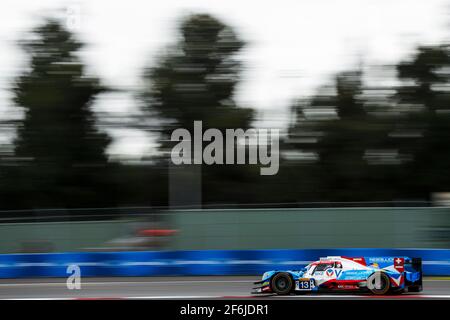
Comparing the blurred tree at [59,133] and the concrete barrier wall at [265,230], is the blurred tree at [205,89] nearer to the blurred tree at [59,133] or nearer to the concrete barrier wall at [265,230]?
the blurred tree at [59,133]

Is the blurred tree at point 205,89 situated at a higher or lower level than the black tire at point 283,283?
higher

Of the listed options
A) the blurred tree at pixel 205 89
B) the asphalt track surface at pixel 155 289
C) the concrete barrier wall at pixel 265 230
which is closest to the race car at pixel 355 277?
the asphalt track surface at pixel 155 289

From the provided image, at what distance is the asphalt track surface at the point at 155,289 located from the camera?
1303 centimetres

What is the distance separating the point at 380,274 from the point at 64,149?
30.1 meters

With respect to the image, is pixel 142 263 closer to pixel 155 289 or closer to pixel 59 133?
pixel 155 289

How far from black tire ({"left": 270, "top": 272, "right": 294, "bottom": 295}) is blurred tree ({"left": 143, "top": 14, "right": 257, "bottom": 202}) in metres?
26.7

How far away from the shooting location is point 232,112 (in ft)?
129

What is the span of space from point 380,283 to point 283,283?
5.32 feet

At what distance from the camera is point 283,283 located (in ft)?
39.6

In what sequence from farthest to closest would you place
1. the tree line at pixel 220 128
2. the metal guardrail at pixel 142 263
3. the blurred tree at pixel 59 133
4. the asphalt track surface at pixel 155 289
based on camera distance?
the blurred tree at pixel 59 133
the tree line at pixel 220 128
the metal guardrail at pixel 142 263
the asphalt track surface at pixel 155 289

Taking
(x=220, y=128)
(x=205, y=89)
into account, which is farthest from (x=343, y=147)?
(x=205, y=89)

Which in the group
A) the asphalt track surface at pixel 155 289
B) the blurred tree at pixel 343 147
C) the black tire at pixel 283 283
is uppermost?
the blurred tree at pixel 343 147

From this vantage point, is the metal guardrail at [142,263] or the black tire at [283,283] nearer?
the black tire at [283,283]

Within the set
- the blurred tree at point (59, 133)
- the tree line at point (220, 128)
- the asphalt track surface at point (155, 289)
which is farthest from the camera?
the blurred tree at point (59, 133)
